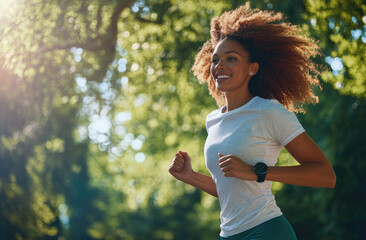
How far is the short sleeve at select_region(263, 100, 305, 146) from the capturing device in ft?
5.95

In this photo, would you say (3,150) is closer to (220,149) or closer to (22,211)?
(22,211)

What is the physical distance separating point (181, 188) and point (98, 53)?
5.62m

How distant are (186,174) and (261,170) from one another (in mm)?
617

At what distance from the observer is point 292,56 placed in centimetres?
231

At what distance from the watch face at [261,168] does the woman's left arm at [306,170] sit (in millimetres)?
23

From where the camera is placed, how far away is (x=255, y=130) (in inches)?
74.9

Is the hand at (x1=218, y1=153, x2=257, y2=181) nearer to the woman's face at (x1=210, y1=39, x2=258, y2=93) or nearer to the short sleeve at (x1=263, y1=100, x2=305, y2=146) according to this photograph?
the short sleeve at (x1=263, y1=100, x2=305, y2=146)

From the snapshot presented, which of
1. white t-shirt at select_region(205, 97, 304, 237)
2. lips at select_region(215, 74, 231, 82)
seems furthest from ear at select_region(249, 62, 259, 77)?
white t-shirt at select_region(205, 97, 304, 237)

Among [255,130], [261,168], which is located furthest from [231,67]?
[261,168]

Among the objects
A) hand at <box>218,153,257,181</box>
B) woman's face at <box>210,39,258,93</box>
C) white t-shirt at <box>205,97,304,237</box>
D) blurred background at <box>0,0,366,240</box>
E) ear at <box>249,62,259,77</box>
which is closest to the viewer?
→ hand at <box>218,153,257,181</box>

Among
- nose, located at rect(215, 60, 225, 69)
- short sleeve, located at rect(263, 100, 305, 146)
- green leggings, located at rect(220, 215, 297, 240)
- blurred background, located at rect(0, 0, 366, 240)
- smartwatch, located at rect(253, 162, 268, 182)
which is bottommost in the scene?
blurred background, located at rect(0, 0, 366, 240)

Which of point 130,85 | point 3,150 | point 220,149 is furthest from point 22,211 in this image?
point 220,149

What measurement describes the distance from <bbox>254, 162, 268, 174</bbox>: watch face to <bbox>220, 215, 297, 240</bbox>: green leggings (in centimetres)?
24

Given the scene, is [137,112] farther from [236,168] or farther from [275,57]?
[236,168]
